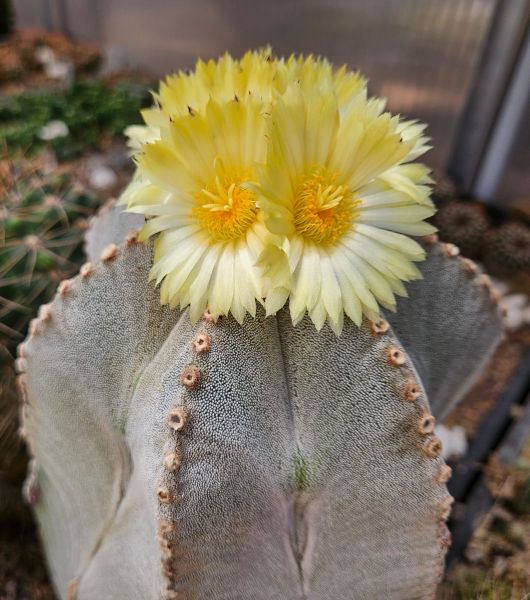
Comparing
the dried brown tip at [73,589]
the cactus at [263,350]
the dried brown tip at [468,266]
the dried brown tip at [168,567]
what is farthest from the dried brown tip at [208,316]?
the dried brown tip at [73,589]

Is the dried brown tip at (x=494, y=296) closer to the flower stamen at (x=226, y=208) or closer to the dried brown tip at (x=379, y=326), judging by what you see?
the dried brown tip at (x=379, y=326)

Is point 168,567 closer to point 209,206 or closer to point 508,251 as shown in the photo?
point 209,206

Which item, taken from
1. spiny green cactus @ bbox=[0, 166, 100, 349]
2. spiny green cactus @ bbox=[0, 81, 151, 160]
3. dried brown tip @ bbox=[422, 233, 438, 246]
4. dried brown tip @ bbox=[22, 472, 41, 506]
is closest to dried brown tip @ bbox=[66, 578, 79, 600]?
dried brown tip @ bbox=[22, 472, 41, 506]

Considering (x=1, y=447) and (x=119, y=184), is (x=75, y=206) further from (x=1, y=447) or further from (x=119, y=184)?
(x=119, y=184)

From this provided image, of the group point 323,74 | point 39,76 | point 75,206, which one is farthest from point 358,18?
point 39,76

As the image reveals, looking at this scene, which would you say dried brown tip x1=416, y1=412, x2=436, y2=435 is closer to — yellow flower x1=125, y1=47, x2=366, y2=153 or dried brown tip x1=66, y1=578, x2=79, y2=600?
yellow flower x1=125, y1=47, x2=366, y2=153

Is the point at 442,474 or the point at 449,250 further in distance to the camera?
the point at 449,250

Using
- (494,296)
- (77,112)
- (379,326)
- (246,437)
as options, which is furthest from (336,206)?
(77,112)
